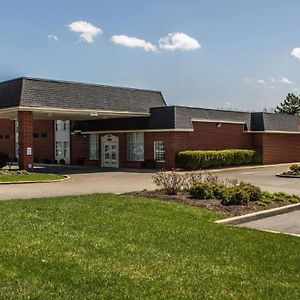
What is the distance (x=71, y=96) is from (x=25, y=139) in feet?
14.2

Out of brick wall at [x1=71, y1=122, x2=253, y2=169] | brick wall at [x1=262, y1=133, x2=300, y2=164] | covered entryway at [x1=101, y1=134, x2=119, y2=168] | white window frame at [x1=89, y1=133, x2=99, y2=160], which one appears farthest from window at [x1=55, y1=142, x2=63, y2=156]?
brick wall at [x1=262, y1=133, x2=300, y2=164]

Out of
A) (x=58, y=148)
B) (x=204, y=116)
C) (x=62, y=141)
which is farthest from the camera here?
(x=58, y=148)

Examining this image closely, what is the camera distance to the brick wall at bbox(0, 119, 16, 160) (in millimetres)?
45844

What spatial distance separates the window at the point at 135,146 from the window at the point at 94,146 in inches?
139

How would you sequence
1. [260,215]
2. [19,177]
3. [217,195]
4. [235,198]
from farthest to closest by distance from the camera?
[19,177], [217,195], [235,198], [260,215]

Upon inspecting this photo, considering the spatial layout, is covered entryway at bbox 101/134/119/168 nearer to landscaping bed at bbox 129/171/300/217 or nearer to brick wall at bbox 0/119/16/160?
brick wall at bbox 0/119/16/160

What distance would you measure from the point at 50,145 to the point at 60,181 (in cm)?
2002

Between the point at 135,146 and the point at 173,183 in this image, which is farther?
the point at 135,146

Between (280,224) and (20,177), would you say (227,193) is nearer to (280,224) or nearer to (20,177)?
(280,224)

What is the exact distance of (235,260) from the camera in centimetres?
697

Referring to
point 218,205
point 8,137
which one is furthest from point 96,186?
point 8,137

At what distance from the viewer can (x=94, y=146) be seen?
124 feet

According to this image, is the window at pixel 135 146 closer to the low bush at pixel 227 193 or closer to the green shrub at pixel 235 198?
the low bush at pixel 227 193

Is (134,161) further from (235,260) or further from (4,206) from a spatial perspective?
(235,260)
